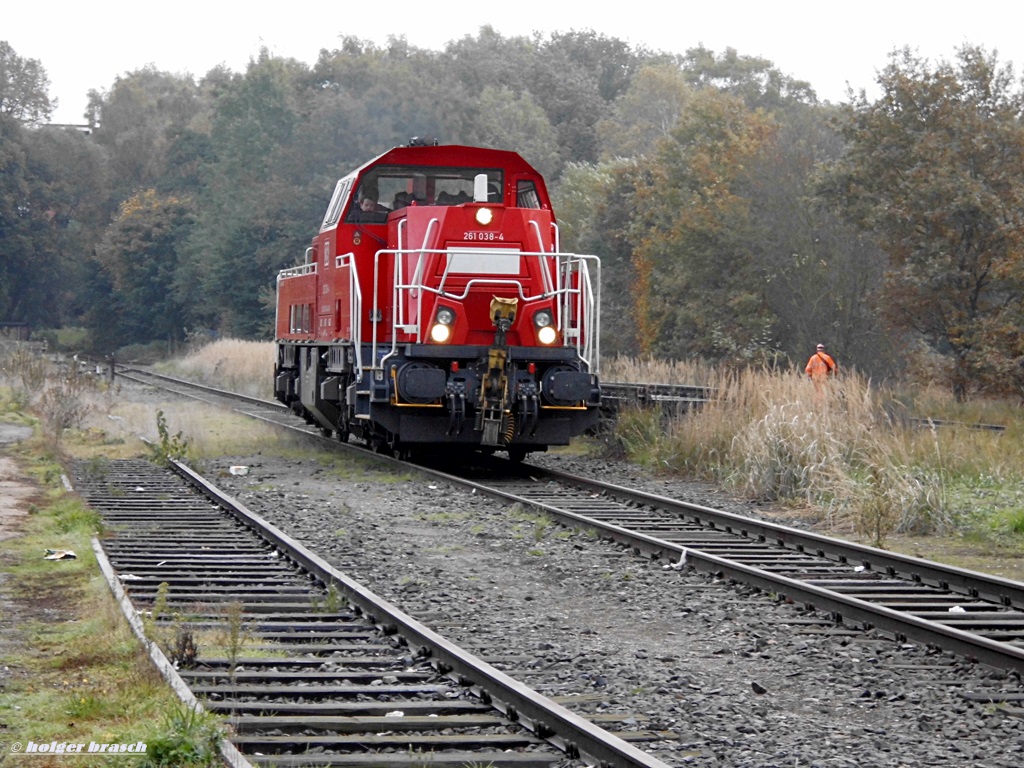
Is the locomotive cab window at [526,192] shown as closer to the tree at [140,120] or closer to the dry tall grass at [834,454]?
the dry tall grass at [834,454]

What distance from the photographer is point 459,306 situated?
15.6 meters

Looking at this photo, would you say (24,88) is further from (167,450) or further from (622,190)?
(167,450)

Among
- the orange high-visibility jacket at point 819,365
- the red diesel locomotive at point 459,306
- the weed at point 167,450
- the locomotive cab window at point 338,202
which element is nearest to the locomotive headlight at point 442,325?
the red diesel locomotive at point 459,306

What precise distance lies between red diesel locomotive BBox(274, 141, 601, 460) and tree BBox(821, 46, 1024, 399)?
1361cm

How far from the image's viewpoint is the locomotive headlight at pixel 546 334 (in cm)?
1572

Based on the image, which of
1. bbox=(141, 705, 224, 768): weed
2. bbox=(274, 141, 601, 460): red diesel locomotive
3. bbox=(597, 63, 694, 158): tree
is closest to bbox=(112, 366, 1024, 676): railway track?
bbox=(274, 141, 601, 460): red diesel locomotive

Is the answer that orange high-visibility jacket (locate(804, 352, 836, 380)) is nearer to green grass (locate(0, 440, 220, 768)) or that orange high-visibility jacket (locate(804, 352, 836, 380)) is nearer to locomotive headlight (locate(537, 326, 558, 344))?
locomotive headlight (locate(537, 326, 558, 344))

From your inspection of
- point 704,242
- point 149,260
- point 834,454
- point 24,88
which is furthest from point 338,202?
point 24,88

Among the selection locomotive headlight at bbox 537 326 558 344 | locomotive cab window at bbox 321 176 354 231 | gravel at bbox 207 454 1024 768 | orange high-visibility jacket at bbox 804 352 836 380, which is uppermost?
locomotive cab window at bbox 321 176 354 231

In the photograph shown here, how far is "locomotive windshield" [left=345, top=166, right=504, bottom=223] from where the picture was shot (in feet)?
55.3

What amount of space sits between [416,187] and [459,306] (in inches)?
84.2

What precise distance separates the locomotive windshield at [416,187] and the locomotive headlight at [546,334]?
208 centimetres

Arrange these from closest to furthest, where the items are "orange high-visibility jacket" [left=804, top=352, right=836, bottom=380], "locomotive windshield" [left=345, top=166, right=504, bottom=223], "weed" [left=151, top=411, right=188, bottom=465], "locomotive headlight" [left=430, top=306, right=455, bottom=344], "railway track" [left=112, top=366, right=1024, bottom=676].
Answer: "railway track" [left=112, top=366, right=1024, bottom=676], "locomotive headlight" [left=430, top=306, right=455, bottom=344], "locomotive windshield" [left=345, top=166, right=504, bottom=223], "weed" [left=151, top=411, right=188, bottom=465], "orange high-visibility jacket" [left=804, top=352, right=836, bottom=380]

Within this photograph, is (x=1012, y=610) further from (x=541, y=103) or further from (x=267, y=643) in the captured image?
(x=541, y=103)
